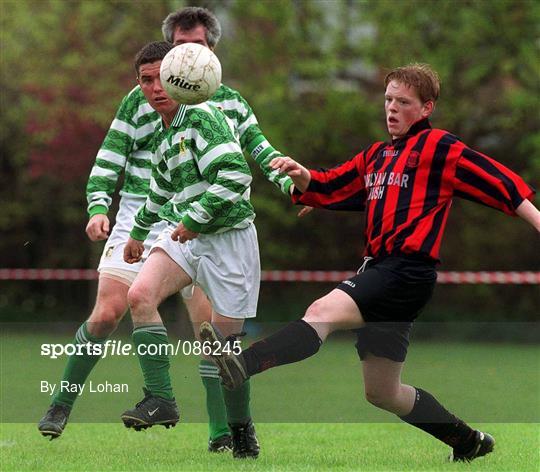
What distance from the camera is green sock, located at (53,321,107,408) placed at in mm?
6797

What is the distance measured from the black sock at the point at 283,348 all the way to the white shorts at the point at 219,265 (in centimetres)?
72

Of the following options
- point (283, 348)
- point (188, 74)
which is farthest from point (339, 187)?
point (283, 348)

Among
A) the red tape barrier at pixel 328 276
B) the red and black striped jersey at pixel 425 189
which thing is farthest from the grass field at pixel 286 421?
the red tape barrier at pixel 328 276

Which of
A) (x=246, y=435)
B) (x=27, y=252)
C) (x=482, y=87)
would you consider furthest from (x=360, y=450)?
(x=27, y=252)

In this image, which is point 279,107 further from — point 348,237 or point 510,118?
point 510,118

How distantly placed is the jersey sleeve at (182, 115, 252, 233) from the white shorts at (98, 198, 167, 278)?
0.85m

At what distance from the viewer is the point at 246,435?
21.1ft

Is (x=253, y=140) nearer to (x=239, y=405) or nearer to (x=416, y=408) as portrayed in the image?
(x=239, y=405)

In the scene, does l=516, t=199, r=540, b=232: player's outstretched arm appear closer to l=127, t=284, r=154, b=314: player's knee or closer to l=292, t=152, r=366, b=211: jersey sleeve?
l=292, t=152, r=366, b=211: jersey sleeve

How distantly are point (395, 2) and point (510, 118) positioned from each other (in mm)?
2390

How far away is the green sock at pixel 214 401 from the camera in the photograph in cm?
675

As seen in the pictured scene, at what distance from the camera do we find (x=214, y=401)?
6.76 meters

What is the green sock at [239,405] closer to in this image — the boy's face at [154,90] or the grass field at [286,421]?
the grass field at [286,421]

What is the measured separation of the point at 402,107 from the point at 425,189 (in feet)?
1.44
